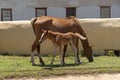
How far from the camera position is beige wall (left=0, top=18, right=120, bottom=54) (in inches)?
871

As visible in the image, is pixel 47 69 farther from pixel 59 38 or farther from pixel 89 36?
pixel 89 36

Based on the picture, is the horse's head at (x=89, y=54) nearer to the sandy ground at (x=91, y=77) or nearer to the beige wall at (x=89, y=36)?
the beige wall at (x=89, y=36)

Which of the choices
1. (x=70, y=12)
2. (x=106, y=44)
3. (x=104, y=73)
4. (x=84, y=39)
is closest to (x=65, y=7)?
(x=70, y=12)

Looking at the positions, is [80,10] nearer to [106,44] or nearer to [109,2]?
[109,2]

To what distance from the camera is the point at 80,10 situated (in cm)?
3288

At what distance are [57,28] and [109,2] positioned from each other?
1652 centimetres

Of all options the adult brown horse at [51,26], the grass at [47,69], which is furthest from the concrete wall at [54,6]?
the grass at [47,69]

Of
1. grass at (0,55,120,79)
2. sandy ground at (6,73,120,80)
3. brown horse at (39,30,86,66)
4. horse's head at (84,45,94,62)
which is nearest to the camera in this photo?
sandy ground at (6,73,120,80)

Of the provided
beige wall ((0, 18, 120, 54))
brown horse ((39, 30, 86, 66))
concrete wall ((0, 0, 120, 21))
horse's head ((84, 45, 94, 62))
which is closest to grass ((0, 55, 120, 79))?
brown horse ((39, 30, 86, 66))

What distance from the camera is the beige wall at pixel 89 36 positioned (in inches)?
871

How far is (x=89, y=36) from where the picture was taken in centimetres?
2211

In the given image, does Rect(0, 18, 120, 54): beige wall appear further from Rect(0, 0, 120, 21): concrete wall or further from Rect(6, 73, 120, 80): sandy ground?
Rect(0, 0, 120, 21): concrete wall

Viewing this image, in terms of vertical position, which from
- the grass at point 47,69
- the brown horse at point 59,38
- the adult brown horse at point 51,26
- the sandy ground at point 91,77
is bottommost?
the sandy ground at point 91,77

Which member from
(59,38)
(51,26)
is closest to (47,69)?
(59,38)
